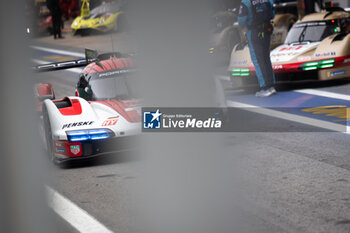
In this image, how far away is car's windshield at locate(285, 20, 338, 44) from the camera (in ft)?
30.4

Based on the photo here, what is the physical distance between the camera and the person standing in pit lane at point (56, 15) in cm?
103

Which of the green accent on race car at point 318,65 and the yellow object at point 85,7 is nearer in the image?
the yellow object at point 85,7

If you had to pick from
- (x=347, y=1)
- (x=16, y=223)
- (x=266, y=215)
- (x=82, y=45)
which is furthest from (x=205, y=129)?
(x=347, y=1)

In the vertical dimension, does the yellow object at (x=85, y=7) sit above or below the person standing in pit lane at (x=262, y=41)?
above

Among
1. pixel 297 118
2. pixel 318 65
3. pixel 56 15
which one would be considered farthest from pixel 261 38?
pixel 56 15

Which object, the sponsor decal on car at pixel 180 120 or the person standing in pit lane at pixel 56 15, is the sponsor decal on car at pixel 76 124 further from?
the sponsor decal on car at pixel 180 120

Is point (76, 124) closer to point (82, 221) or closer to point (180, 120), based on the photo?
point (82, 221)

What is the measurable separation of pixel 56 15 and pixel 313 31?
867cm

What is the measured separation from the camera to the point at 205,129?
920 mm

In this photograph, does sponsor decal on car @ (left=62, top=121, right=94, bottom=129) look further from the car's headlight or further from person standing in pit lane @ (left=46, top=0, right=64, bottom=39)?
person standing in pit lane @ (left=46, top=0, right=64, bottom=39)

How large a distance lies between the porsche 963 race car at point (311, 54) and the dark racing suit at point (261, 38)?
36 centimetres

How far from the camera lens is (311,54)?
8.69 meters

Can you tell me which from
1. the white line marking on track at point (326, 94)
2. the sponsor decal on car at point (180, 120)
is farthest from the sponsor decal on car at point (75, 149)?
the white line marking on track at point (326, 94)

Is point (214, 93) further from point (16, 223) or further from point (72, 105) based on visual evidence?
point (72, 105)
